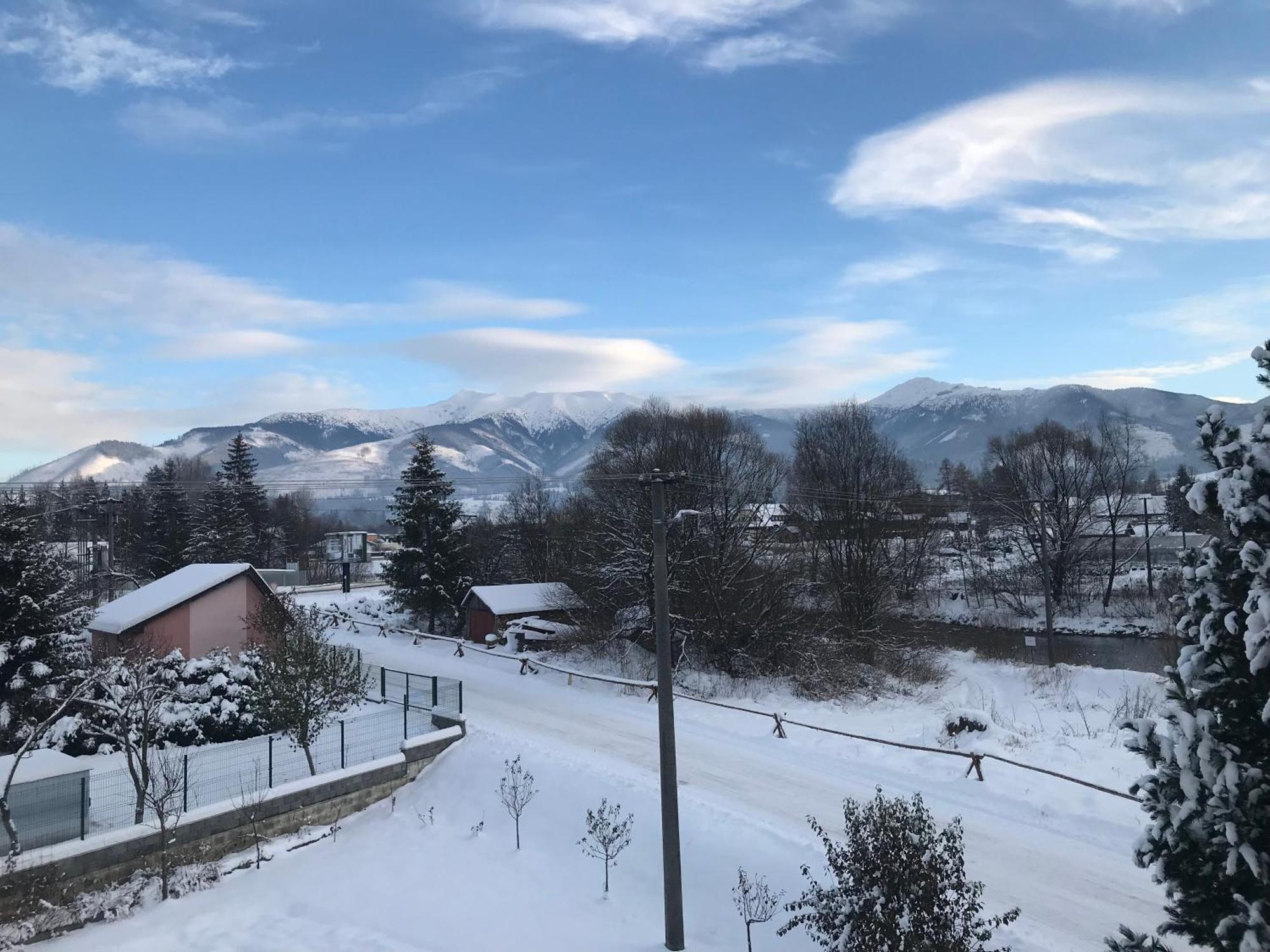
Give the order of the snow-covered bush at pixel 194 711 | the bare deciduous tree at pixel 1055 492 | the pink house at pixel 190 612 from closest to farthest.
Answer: the snow-covered bush at pixel 194 711 < the pink house at pixel 190 612 < the bare deciduous tree at pixel 1055 492

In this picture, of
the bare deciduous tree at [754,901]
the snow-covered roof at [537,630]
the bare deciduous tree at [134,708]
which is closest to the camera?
the bare deciduous tree at [754,901]

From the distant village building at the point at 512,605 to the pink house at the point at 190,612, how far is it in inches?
412

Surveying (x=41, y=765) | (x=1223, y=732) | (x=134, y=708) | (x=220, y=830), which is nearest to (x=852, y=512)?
(x=220, y=830)

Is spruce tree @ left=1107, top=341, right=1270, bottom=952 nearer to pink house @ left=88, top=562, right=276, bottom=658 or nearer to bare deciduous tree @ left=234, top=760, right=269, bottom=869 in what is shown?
bare deciduous tree @ left=234, top=760, right=269, bottom=869

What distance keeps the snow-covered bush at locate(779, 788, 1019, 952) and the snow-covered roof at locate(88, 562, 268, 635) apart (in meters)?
24.3

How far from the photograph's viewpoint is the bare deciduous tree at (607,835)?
1291 cm

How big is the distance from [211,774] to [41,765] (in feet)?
10.3

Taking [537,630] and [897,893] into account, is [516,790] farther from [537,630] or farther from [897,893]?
[537,630]

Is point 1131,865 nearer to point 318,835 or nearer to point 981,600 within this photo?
point 318,835

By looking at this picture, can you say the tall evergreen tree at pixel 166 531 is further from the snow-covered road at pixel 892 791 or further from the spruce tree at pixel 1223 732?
the spruce tree at pixel 1223 732

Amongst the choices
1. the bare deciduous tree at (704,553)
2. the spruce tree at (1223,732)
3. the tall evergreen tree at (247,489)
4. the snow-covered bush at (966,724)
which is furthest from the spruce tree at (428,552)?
the spruce tree at (1223,732)

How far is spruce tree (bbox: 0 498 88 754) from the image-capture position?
61.5 feet

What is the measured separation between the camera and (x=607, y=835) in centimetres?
1393

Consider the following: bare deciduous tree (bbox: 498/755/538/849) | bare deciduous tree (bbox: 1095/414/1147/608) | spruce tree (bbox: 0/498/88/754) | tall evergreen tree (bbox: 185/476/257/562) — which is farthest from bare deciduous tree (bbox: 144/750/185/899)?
bare deciduous tree (bbox: 1095/414/1147/608)
